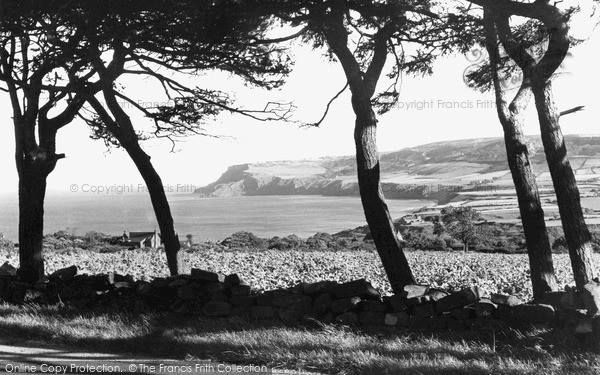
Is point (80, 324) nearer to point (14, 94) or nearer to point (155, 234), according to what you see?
point (14, 94)

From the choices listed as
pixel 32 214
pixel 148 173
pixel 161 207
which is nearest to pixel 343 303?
pixel 161 207

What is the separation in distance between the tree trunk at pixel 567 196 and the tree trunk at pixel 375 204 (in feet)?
7.00

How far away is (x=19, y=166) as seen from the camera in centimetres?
1146

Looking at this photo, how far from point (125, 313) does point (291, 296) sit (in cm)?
235

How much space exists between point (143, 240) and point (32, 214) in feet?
53.2

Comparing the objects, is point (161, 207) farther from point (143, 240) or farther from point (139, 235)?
point (139, 235)

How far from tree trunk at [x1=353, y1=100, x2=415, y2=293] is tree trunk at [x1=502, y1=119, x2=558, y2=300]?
1.63 metres

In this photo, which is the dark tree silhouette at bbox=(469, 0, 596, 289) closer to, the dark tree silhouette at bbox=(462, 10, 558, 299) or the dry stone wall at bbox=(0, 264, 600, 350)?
the dark tree silhouette at bbox=(462, 10, 558, 299)

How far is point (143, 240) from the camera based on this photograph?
27.2 metres

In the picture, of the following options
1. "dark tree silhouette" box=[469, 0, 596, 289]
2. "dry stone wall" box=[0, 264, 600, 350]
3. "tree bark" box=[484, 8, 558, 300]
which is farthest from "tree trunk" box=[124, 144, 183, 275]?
"dark tree silhouette" box=[469, 0, 596, 289]

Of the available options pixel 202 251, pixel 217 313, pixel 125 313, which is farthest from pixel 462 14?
pixel 202 251

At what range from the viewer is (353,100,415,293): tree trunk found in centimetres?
887

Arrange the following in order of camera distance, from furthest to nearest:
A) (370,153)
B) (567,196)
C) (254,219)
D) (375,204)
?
(254,219), (370,153), (375,204), (567,196)

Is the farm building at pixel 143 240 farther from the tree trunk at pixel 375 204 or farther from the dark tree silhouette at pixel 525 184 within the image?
the dark tree silhouette at pixel 525 184
